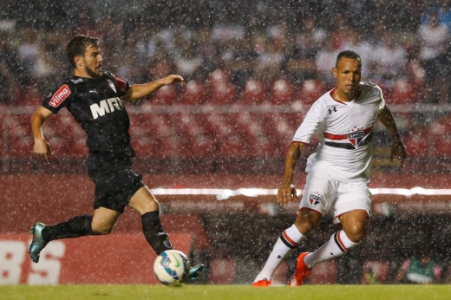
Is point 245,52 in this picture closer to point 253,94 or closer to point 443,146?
point 253,94

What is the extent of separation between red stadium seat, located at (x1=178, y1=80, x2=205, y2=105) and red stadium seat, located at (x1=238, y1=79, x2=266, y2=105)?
497mm

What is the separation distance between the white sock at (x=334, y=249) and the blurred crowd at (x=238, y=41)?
595cm

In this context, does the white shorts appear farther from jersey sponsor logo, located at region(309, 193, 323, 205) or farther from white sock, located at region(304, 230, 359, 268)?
white sock, located at region(304, 230, 359, 268)

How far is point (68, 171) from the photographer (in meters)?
11.7

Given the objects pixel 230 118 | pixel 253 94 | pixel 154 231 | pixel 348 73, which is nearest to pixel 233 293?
pixel 154 231

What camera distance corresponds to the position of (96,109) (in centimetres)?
617

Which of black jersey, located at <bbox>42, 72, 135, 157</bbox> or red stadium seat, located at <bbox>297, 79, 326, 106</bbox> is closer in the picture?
black jersey, located at <bbox>42, 72, 135, 157</bbox>

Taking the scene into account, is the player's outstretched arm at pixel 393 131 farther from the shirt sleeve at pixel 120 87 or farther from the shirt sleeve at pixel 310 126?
the shirt sleeve at pixel 120 87

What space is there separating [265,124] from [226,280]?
2297mm

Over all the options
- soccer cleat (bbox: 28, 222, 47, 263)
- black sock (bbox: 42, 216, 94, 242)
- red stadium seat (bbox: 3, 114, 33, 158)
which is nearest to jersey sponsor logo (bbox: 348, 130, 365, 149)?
black sock (bbox: 42, 216, 94, 242)

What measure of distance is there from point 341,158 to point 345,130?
20 centimetres

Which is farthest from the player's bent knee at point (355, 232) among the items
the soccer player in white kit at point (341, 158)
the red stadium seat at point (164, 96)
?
the red stadium seat at point (164, 96)

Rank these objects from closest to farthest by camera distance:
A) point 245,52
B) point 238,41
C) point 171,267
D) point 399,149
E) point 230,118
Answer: point 171,267
point 399,149
point 230,118
point 245,52
point 238,41

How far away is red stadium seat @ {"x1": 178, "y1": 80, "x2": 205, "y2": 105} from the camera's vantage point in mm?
12484
